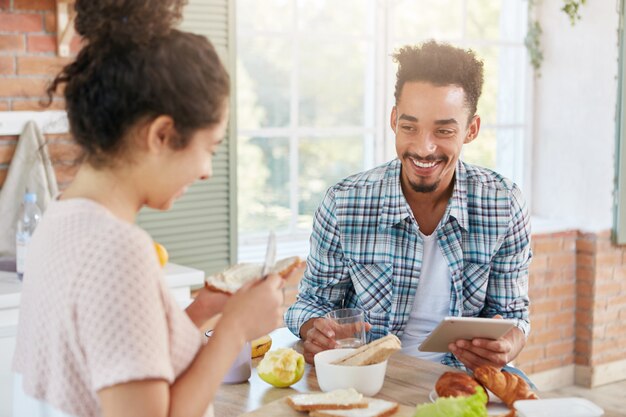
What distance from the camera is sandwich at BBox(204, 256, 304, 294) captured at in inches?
57.1

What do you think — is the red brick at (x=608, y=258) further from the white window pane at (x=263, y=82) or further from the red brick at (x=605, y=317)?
the white window pane at (x=263, y=82)

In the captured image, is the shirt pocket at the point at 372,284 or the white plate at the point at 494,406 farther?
the shirt pocket at the point at 372,284

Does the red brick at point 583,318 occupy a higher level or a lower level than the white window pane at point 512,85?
lower

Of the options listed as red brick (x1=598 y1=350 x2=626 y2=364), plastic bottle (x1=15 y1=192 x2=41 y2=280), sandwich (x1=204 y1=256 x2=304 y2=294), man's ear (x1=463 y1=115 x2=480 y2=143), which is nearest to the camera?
sandwich (x1=204 y1=256 x2=304 y2=294)

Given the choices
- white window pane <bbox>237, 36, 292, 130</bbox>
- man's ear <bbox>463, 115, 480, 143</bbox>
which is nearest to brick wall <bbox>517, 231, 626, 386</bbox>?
white window pane <bbox>237, 36, 292, 130</bbox>

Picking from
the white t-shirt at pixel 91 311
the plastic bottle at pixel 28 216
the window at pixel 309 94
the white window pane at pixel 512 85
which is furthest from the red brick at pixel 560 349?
the white t-shirt at pixel 91 311

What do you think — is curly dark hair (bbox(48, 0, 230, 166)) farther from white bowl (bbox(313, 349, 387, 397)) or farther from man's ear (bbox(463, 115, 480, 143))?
man's ear (bbox(463, 115, 480, 143))

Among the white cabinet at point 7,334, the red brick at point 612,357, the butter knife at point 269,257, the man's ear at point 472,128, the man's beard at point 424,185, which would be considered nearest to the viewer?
the butter knife at point 269,257

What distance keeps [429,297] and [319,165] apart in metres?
1.86

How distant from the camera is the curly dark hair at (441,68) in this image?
2.43 m

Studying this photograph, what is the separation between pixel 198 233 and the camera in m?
3.53

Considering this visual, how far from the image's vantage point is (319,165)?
13.8ft

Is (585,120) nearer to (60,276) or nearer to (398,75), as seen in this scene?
(398,75)

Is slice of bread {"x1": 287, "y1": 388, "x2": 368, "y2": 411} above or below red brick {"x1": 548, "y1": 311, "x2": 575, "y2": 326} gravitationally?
above
